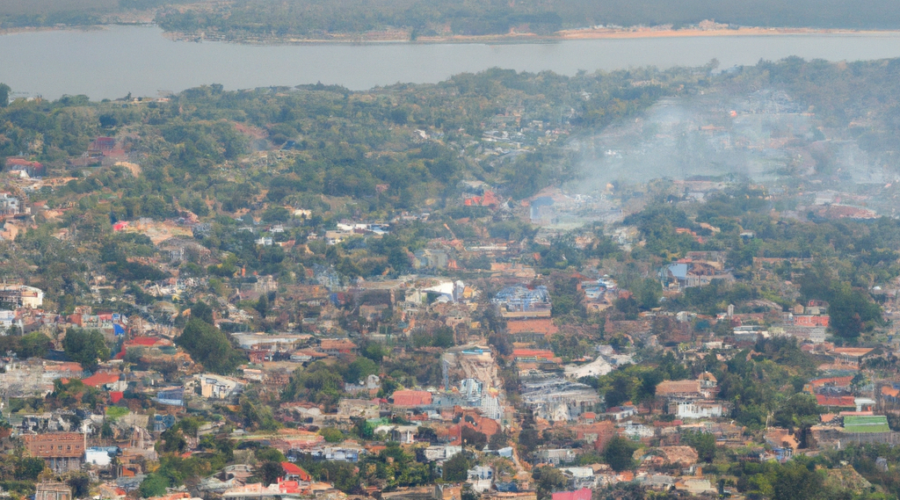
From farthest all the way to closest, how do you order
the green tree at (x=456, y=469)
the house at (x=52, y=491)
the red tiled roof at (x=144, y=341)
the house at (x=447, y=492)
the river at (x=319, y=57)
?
1. the river at (x=319, y=57)
2. the red tiled roof at (x=144, y=341)
3. the green tree at (x=456, y=469)
4. the house at (x=447, y=492)
5. the house at (x=52, y=491)

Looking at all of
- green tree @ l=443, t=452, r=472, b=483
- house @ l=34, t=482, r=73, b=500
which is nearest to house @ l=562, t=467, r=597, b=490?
green tree @ l=443, t=452, r=472, b=483

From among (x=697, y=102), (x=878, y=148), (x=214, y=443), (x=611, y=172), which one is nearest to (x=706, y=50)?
(x=697, y=102)

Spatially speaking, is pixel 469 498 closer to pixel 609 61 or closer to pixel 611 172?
pixel 611 172

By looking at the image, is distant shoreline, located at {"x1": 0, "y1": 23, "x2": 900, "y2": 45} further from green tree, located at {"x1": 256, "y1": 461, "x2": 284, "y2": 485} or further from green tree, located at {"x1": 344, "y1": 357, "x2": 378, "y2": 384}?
green tree, located at {"x1": 256, "y1": 461, "x2": 284, "y2": 485}

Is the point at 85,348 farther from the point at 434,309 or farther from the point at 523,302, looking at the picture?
the point at 523,302

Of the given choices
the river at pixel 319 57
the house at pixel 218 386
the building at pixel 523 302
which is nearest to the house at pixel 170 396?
the house at pixel 218 386

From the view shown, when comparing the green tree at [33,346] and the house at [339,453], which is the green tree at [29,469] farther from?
the green tree at [33,346]
